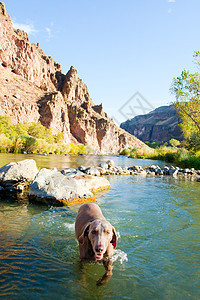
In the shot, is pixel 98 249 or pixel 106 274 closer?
pixel 98 249

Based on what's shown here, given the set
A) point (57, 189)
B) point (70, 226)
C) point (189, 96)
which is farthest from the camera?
point (189, 96)

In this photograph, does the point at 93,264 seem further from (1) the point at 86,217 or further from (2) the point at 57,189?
(2) the point at 57,189

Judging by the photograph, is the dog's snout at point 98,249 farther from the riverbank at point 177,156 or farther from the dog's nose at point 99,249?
the riverbank at point 177,156

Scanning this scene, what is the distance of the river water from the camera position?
3.12m

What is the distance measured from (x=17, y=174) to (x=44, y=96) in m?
114

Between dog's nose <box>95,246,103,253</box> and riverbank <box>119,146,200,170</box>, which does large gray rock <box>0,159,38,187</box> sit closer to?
dog's nose <box>95,246,103,253</box>

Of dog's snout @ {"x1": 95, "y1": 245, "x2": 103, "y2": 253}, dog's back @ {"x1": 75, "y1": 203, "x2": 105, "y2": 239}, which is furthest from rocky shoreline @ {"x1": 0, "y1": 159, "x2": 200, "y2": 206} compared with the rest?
dog's snout @ {"x1": 95, "y1": 245, "x2": 103, "y2": 253}

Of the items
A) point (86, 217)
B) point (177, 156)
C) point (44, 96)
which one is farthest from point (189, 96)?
point (44, 96)

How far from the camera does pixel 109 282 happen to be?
3.34 m

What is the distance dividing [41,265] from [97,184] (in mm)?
7339

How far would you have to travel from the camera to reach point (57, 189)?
7.84m

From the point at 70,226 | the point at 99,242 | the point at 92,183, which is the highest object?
the point at 99,242

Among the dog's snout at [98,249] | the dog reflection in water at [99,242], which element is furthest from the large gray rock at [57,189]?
the dog's snout at [98,249]

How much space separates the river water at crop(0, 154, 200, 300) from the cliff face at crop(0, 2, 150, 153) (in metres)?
88.9
